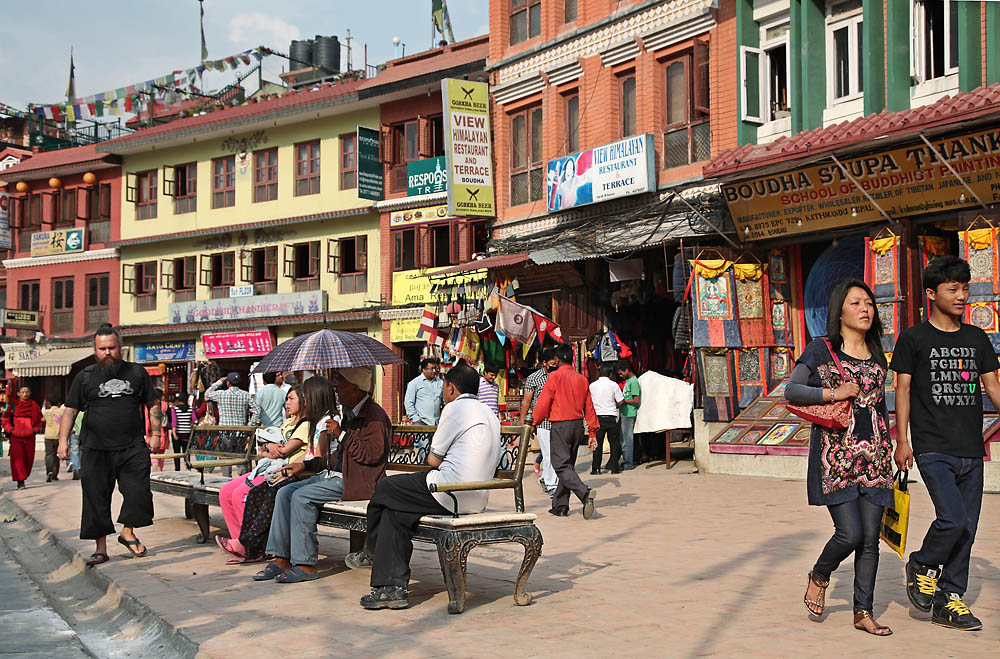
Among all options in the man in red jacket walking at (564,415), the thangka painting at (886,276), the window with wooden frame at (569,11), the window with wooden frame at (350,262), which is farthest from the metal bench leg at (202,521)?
the window with wooden frame at (350,262)

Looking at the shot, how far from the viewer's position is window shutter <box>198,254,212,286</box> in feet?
117

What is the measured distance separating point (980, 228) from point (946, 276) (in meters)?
8.48

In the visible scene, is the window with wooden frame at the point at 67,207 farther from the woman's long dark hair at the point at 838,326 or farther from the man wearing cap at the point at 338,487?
the woman's long dark hair at the point at 838,326

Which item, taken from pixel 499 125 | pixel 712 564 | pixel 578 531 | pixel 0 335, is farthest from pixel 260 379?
pixel 0 335

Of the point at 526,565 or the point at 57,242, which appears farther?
the point at 57,242

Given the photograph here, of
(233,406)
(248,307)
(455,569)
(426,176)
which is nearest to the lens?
(455,569)

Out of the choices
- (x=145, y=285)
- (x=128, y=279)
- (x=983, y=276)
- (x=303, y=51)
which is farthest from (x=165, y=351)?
(x=983, y=276)

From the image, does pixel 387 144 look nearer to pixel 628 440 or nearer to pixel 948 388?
pixel 628 440

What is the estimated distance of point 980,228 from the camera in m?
13.7

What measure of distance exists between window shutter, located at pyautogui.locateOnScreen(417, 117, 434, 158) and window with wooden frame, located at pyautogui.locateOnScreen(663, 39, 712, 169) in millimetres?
10642

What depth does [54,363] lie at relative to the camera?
3825cm

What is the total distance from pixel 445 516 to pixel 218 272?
30203mm

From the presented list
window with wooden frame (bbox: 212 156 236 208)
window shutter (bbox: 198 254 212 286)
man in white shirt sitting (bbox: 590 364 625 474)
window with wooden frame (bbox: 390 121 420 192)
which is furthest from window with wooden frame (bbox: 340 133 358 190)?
man in white shirt sitting (bbox: 590 364 625 474)

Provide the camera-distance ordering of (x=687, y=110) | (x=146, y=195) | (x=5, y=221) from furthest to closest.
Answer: (x=5, y=221)
(x=146, y=195)
(x=687, y=110)
